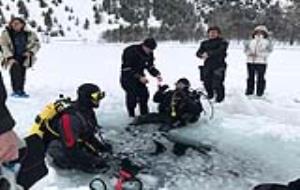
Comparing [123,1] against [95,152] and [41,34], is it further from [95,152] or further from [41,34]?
[95,152]

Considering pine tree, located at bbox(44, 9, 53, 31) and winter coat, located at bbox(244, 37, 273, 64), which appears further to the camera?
pine tree, located at bbox(44, 9, 53, 31)

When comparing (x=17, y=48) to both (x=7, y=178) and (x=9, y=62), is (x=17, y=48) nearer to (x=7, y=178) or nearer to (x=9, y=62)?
(x=9, y=62)

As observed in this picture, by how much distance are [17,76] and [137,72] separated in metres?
2.20

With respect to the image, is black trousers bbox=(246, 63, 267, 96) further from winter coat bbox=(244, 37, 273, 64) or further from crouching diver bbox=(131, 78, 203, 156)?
crouching diver bbox=(131, 78, 203, 156)

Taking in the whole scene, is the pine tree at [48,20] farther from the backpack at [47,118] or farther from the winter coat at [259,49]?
the backpack at [47,118]

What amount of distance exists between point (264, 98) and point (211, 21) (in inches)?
887

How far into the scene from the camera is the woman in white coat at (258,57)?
466 inches

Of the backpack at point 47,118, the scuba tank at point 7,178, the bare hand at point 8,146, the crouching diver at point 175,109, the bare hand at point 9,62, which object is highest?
the bare hand at point 8,146

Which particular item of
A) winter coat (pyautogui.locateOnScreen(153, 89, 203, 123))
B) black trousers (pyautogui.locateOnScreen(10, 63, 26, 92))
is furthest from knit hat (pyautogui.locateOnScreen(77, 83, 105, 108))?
black trousers (pyautogui.locateOnScreen(10, 63, 26, 92))

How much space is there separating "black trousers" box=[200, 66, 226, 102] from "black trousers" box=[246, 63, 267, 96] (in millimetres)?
707

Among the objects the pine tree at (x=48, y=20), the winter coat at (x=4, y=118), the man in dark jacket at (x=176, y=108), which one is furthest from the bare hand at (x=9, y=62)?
the pine tree at (x=48, y=20)

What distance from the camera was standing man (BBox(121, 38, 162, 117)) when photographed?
9.79 m

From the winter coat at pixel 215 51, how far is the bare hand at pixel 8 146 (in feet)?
26.8

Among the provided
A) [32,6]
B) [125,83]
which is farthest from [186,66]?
[32,6]
